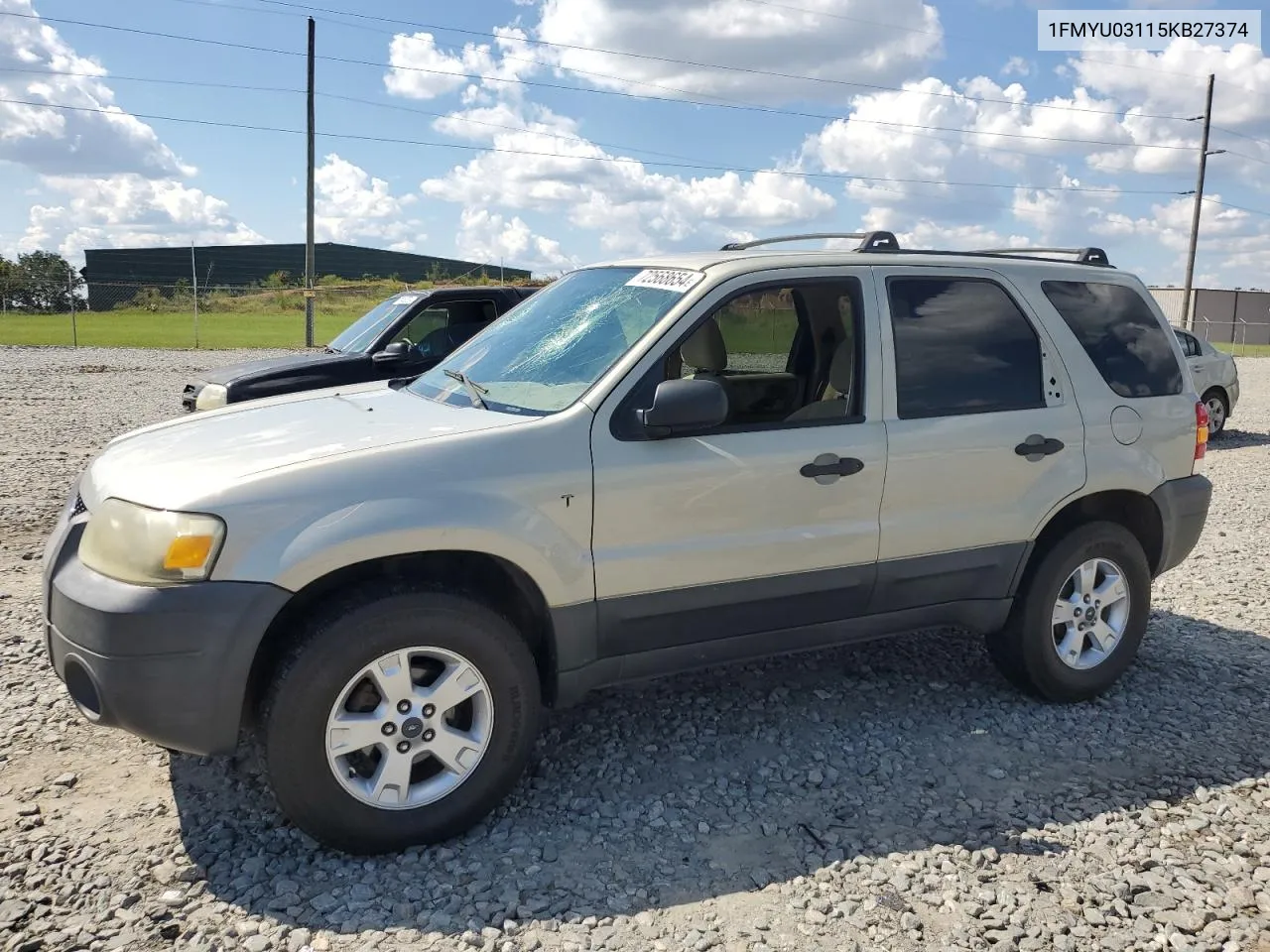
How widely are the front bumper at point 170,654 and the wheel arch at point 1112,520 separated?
324 centimetres

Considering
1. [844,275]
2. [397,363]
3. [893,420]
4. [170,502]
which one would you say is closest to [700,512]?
[893,420]

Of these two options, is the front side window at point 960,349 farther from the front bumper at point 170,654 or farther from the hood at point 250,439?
the front bumper at point 170,654

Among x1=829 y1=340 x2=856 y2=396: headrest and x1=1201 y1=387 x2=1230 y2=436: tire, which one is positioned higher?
x1=829 y1=340 x2=856 y2=396: headrest

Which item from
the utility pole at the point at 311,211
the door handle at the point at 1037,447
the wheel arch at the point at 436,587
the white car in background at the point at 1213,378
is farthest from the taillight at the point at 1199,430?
the utility pole at the point at 311,211

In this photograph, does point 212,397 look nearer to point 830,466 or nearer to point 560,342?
point 560,342

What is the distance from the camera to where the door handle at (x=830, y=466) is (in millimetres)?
3885

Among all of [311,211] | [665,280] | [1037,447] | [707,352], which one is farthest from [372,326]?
[311,211]

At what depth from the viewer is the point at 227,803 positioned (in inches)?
144

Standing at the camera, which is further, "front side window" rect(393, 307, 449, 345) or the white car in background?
the white car in background

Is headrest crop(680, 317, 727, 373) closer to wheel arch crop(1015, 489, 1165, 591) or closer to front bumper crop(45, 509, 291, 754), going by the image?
wheel arch crop(1015, 489, 1165, 591)

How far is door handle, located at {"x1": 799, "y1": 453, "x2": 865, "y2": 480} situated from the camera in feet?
12.7

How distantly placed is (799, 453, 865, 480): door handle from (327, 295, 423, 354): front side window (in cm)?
658

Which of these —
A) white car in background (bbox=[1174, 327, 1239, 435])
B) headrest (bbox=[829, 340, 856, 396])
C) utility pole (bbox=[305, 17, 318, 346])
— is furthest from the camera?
utility pole (bbox=[305, 17, 318, 346])

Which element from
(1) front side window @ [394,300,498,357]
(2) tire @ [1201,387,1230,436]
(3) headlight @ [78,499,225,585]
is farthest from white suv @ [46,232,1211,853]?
(2) tire @ [1201,387,1230,436]
